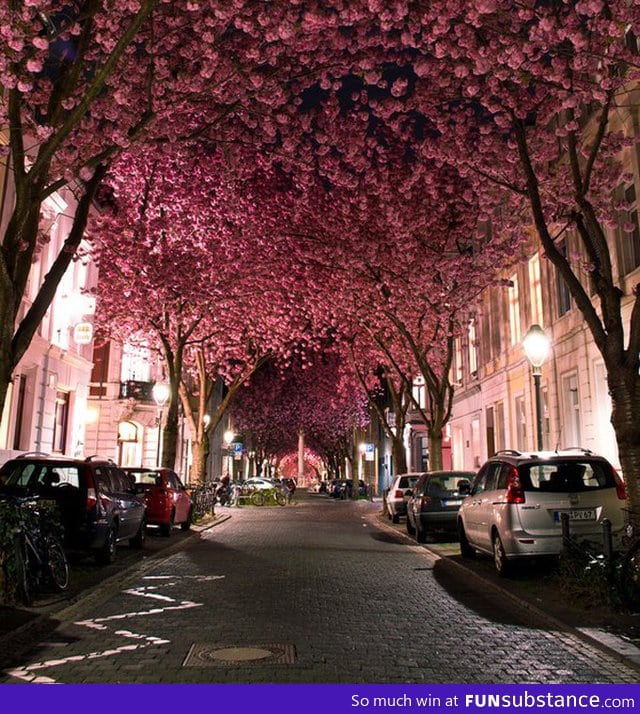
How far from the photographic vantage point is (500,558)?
11.0 metres

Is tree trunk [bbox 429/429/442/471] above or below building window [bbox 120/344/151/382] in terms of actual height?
below

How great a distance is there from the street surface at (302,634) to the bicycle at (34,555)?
24.1 inches

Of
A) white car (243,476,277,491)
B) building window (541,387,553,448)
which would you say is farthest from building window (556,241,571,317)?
white car (243,476,277,491)

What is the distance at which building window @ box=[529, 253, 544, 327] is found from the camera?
23219 millimetres

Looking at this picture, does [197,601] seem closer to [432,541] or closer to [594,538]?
[594,538]

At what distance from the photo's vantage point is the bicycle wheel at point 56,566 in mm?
9344

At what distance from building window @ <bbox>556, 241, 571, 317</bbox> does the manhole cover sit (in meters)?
16.5

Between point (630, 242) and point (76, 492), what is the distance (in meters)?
13.4

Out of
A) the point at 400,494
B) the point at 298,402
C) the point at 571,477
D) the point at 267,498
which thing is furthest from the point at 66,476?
the point at 298,402

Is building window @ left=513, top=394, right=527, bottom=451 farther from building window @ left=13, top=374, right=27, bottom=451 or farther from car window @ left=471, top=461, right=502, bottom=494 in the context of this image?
building window @ left=13, top=374, right=27, bottom=451

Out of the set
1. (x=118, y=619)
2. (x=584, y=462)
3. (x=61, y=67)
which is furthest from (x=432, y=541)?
(x=61, y=67)

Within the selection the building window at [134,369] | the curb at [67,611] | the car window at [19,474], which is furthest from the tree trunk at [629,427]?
the building window at [134,369]

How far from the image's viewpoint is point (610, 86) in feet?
Answer: 33.3

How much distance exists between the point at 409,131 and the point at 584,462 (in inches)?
439
